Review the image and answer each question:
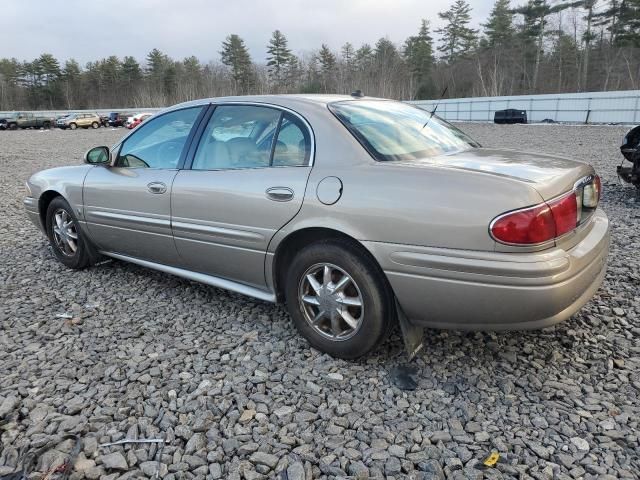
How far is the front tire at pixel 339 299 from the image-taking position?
2.69 metres

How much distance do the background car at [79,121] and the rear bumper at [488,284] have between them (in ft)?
147

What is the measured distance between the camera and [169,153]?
3.73 metres

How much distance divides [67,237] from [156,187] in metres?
1.64

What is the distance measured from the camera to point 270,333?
132 inches

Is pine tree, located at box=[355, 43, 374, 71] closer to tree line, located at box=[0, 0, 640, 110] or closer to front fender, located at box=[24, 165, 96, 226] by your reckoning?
tree line, located at box=[0, 0, 640, 110]

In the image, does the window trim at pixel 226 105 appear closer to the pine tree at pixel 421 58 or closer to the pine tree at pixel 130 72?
the pine tree at pixel 421 58

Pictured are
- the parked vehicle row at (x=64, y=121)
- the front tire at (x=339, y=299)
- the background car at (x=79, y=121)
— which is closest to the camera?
the front tire at (x=339, y=299)

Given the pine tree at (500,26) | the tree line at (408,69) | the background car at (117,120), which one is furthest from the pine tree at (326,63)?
the background car at (117,120)

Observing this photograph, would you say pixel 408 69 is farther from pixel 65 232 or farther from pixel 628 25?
pixel 65 232

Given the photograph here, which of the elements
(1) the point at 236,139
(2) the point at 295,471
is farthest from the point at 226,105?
(2) the point at 295,471

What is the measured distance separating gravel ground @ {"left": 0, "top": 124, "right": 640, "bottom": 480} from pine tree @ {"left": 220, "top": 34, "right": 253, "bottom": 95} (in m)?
72.8

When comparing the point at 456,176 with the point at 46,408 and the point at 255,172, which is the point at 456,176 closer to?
the point at 255,172

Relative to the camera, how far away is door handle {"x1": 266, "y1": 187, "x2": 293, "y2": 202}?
2.89 m

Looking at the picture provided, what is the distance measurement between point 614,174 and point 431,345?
8018 mm
